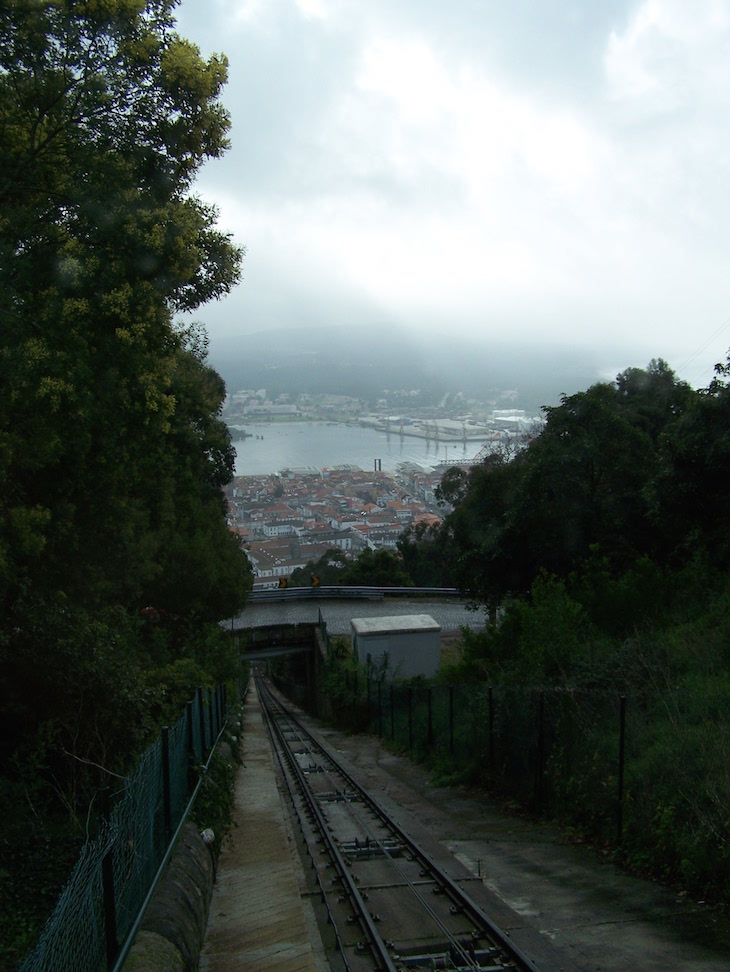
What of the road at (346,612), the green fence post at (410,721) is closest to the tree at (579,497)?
the green fence post at (410,721)

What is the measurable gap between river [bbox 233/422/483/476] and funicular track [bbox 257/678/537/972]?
154 ft

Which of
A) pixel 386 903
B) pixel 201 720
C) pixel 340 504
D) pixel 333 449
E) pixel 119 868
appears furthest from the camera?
pixel 333 449

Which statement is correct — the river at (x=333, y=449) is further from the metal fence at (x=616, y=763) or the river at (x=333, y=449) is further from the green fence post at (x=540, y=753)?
the green fence post at (x=540, y=753)

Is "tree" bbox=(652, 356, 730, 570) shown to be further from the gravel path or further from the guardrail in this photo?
the guardrail

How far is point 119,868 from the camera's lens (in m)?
5.19

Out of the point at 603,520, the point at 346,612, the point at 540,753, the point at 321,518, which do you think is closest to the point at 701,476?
the point at 603,520

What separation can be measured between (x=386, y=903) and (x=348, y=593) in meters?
41.6

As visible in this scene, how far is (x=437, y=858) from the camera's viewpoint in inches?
382

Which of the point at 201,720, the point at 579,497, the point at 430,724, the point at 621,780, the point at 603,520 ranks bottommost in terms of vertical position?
the point at 430,724

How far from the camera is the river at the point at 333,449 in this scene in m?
66.8

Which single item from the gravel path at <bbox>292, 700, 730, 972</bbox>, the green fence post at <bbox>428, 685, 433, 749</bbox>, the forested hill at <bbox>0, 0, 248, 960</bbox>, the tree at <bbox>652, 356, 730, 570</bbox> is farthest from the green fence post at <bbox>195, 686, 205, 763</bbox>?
the tree at <bbox>652, 356, 730, 570</bbox>

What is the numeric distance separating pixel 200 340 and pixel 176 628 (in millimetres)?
8261

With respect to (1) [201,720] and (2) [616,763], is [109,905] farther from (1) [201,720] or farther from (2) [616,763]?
(2) [616,763]

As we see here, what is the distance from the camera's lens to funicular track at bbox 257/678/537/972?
651 cm
